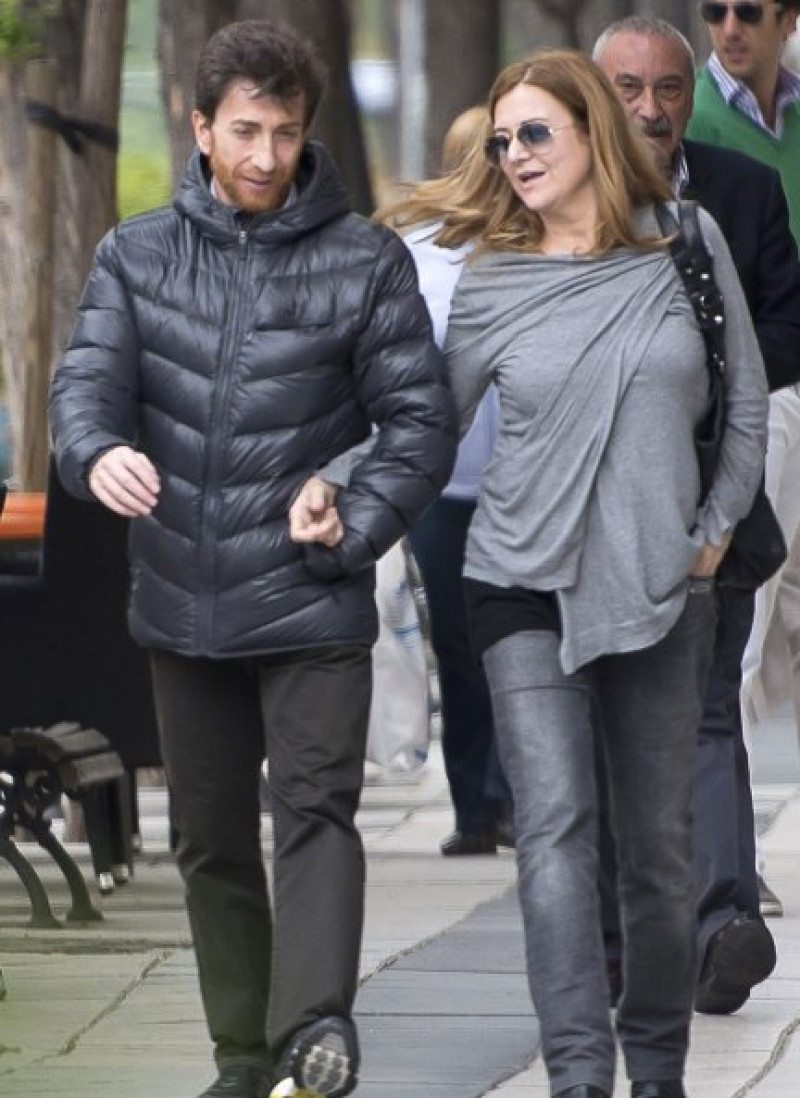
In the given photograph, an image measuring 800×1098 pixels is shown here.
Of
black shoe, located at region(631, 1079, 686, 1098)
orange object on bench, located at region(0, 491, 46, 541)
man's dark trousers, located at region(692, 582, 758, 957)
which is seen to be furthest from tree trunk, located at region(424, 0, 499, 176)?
black shoe, located at region(631, 1079, 686, 1098)

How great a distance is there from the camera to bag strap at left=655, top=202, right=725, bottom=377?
224 inches

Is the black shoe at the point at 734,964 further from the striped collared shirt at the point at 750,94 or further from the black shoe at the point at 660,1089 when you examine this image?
the striped collared shirt at the point at 750,94

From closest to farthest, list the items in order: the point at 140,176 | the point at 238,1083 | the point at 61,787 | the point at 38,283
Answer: the point at 238,1083
the point at 61,787
the point at 38,283
the point at 140,176

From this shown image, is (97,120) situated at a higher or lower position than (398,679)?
higher

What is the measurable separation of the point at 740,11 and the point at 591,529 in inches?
108

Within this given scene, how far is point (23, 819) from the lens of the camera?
8.62m

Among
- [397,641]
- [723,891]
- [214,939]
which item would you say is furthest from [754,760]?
[214,939]

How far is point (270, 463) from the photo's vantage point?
5703mm

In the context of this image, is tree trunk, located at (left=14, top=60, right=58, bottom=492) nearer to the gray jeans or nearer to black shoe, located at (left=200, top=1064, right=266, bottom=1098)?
black shoe, located at (left=200, top=1064, right=266, bottom=1098)

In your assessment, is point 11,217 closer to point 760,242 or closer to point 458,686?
point 458,686

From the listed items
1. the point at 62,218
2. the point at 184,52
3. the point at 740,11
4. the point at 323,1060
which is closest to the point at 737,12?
the point at 740,11

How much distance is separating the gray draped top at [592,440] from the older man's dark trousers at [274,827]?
1.25ft

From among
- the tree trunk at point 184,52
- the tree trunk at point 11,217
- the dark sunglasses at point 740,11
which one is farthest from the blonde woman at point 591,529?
the tree trunk at point 184,52

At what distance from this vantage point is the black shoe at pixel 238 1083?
5.87m
